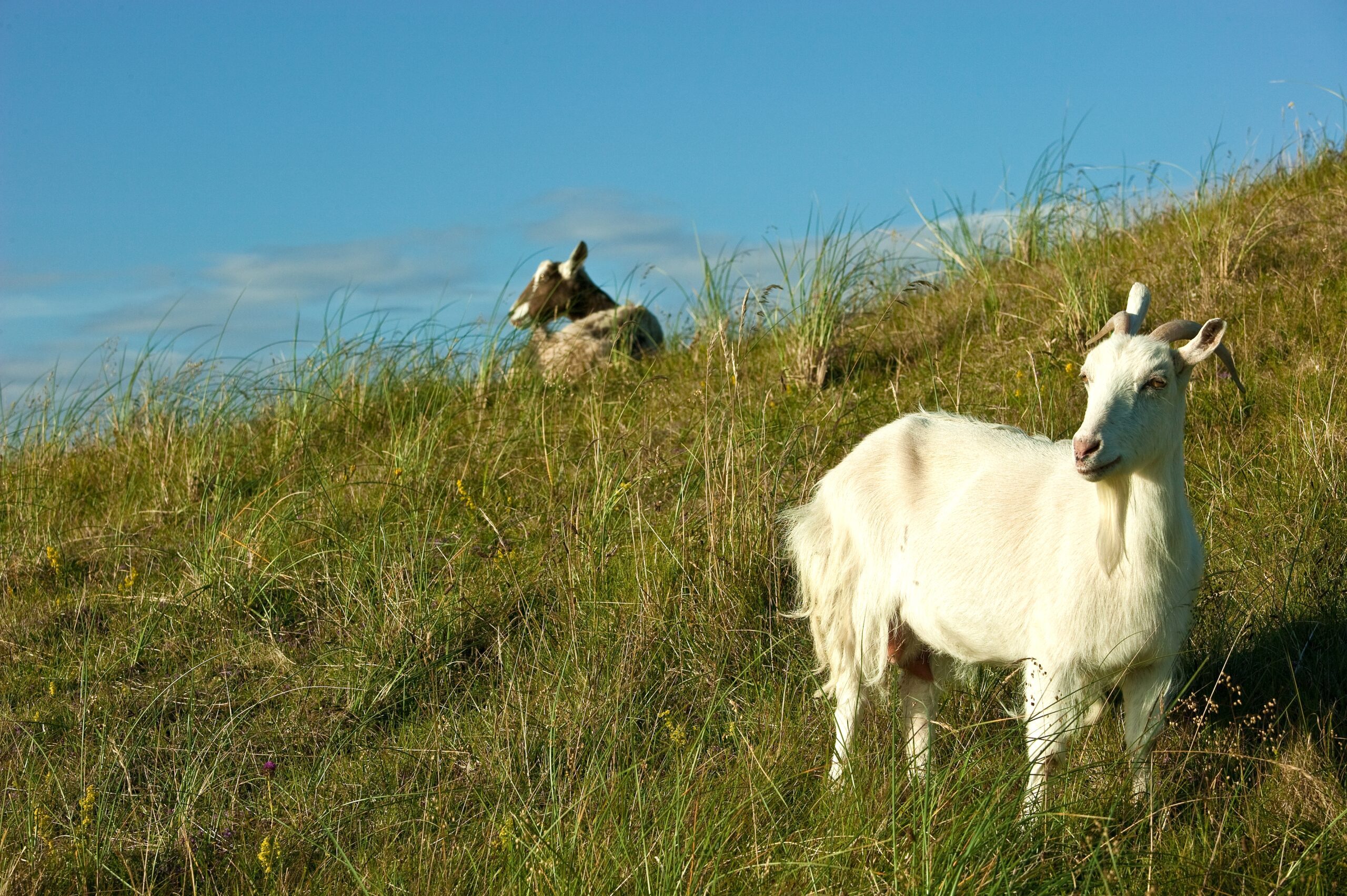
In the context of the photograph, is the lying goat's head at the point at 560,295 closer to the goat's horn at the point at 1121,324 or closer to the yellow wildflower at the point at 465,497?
the yellow wildflower at the point at 465,497

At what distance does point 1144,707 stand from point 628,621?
2048mm

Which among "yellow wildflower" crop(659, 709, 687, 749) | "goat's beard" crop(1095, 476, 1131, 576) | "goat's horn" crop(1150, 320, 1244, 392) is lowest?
"yellow wildflower" crop(659, 709, 687, 749)

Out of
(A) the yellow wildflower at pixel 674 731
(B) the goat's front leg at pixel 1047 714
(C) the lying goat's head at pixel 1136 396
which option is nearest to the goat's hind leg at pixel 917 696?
(B) the goat's front leg at pixel 1047 714

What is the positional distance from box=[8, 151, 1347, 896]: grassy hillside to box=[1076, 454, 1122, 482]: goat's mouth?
2.66 feet

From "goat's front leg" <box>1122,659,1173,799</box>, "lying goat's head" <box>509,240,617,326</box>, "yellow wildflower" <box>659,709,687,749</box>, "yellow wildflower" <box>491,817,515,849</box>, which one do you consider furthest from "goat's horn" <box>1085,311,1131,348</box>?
"lying goat's head" <box>509,240,617,326</box>

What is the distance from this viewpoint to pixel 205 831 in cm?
394

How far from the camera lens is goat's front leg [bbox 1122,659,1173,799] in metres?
3.63

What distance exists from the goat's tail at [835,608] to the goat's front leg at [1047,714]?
686 millimetres

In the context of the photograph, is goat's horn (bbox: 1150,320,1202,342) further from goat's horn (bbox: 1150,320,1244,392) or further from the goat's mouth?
the goat's mouth

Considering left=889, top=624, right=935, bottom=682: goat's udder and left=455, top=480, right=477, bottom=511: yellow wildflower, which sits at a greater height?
left=455, top=480, right=477, bottom=511: yellow wildflower

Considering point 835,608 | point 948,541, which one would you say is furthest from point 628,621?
point 948,541

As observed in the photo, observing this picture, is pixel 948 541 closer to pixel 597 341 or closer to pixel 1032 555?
pixel 1032 555

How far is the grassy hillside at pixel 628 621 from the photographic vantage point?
129 inches

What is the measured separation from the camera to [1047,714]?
3527 mm
